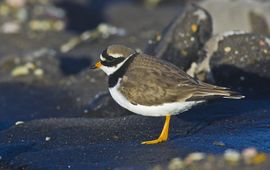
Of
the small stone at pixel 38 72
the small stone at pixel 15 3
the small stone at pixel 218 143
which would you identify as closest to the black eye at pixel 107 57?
the small stone at pixel 218 143

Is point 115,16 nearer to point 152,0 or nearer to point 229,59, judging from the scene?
point 152,0

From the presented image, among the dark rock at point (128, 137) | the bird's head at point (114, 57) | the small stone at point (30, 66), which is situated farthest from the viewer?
the small stone at point (30, 66)

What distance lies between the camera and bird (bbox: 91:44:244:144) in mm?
7711

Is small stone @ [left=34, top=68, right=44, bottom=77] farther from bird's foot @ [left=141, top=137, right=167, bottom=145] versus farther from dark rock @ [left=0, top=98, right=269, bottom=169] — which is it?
bird's foot @ [left=141, top=137, right=167, bottom=145]

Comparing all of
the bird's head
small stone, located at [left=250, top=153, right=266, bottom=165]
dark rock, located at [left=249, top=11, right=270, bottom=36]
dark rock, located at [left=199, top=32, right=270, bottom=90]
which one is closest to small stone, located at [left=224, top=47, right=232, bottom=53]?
dark rock, located at [left=199, top=32, right=270, bottom=90]

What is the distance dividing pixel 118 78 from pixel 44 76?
4.52 meters

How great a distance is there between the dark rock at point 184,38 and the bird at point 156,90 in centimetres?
207

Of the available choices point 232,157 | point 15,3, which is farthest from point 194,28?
point 15,3

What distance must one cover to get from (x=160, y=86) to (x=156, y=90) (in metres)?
0.06

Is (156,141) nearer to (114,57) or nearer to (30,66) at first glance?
(114,57)

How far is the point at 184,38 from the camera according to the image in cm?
1030

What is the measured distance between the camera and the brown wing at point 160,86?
772 centimetres

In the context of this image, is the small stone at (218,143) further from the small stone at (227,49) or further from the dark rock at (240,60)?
the small stone at (227,49)

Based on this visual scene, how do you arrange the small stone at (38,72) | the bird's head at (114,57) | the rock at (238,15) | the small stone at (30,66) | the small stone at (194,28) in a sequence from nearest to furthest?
1. the bird's head at (114,57)
2. the small stone at (194,28)
3. the rock at (238,15)
4. the small stone at (38,72)
5. the small stone at (30,66)
